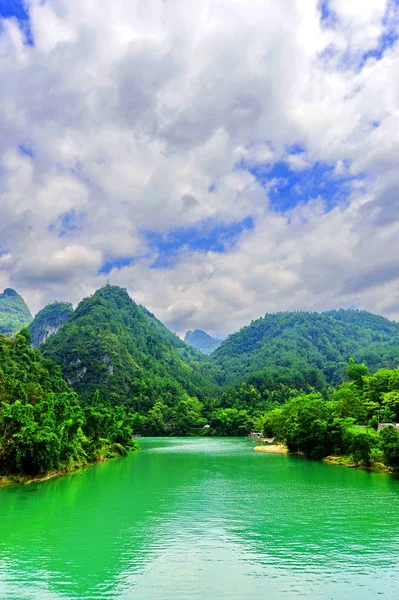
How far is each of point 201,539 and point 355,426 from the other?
28.8 meters

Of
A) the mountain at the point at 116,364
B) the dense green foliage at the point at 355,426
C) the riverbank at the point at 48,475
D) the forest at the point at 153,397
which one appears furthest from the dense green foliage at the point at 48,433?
the mountain at the point at 116,364

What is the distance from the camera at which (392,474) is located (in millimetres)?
32531

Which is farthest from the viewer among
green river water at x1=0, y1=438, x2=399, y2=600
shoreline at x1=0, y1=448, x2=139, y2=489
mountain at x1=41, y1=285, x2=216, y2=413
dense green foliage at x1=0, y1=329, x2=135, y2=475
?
mountain at x1=41, y1=285, x2=216, y2=413

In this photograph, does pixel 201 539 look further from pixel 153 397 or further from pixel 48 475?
pixel 153 397

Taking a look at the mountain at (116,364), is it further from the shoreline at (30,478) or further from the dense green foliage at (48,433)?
the shoreline at (30,478)

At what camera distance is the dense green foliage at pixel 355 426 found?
3578cm

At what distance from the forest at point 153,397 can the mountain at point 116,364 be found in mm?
374

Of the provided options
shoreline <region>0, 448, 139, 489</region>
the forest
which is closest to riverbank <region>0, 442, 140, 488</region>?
shoreline <region>0, 448, 139, 489</region>

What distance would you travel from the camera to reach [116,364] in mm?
138500

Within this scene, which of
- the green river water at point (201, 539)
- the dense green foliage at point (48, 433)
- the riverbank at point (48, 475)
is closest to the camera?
the green river water at point (201, 539)

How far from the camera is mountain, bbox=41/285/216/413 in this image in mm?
129125

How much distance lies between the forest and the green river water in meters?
4.55

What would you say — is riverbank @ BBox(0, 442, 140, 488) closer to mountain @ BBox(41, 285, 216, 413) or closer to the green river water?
the green river water

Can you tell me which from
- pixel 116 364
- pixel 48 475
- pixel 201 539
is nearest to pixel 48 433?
pixel 48 475
